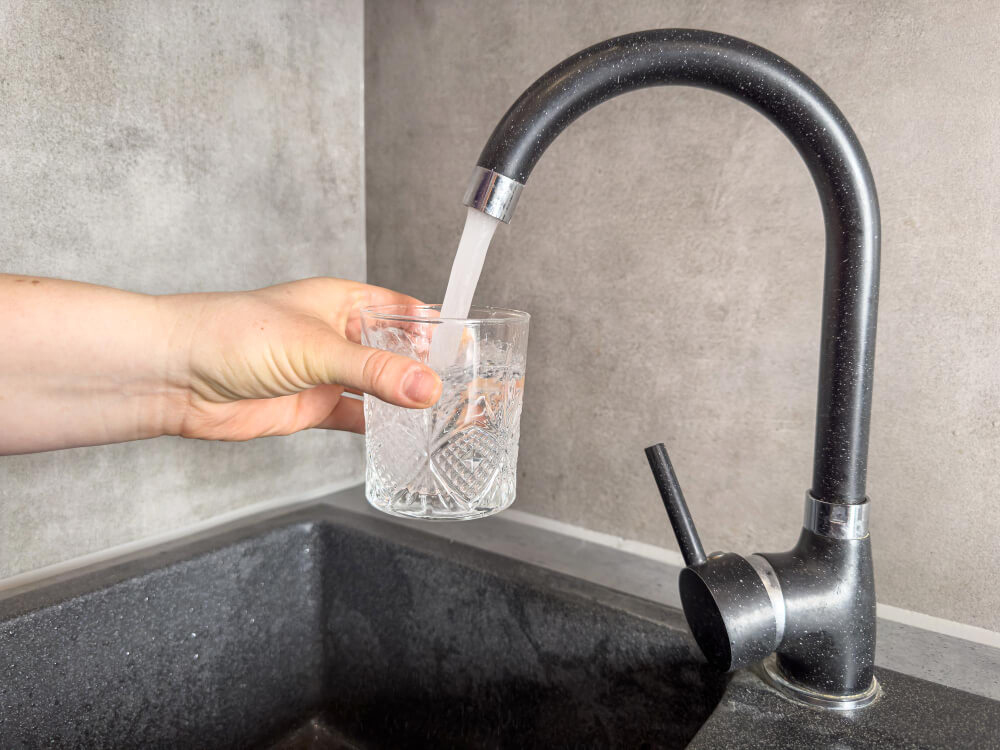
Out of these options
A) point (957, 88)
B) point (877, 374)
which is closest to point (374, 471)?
point (877, 374)

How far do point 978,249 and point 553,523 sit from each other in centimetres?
59

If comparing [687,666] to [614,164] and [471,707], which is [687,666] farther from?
[614,164]

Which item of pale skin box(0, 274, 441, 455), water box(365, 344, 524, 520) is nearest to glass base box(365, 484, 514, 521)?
water box(365, 344, 524, 520)

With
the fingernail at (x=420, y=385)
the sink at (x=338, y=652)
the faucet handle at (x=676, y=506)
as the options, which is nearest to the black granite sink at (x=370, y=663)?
the sink at (x=338, y=652)

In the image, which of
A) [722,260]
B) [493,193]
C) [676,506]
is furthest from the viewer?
[722,260]

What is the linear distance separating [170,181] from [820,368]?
0.76 m

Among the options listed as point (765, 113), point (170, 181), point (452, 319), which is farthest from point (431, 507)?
point (170, 181)

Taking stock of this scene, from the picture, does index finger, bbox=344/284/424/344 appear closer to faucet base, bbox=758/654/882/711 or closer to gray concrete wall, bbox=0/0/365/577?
gray concrete wall, bbox=0/0/365/577

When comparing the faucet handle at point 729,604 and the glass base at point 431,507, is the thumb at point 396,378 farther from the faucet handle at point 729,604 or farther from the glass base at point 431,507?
the faucet handle at point 729,604

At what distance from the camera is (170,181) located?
0.83m

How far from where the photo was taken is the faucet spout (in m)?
0.49

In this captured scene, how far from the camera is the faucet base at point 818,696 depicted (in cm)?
54

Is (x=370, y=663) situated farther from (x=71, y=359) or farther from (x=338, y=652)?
(x=71, y=359)

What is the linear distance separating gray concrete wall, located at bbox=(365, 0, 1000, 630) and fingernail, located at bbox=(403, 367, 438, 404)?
0.42 metres
